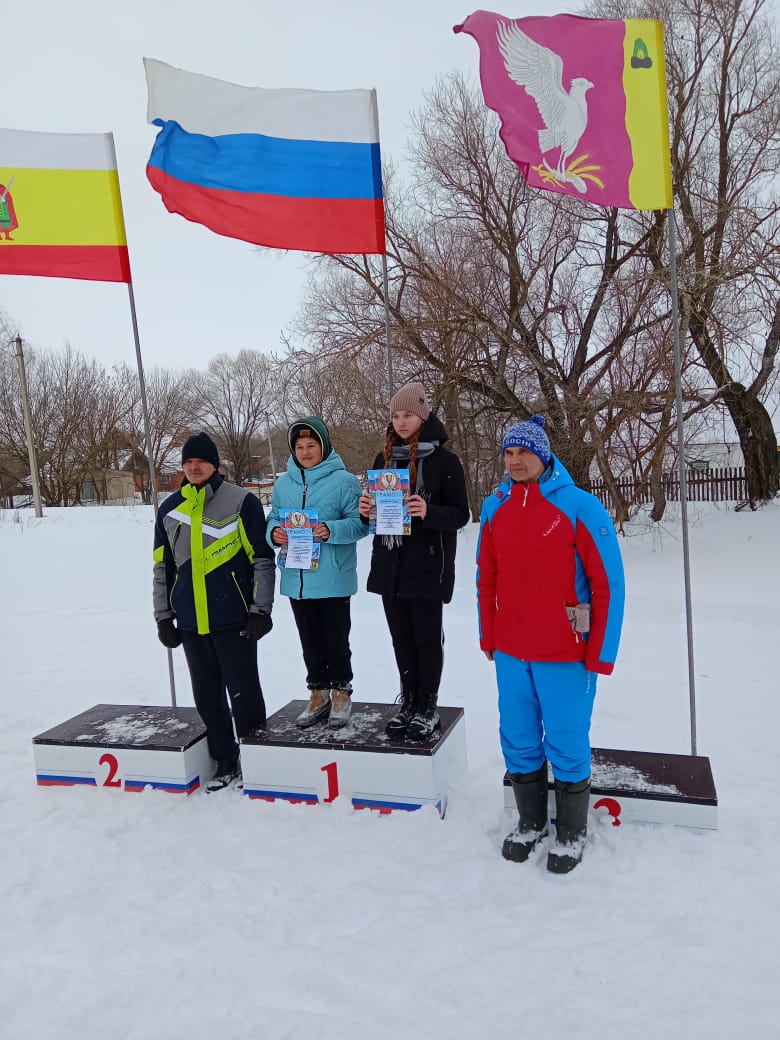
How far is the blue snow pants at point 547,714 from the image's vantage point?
306 cm

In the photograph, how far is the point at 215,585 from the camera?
384 centimetres

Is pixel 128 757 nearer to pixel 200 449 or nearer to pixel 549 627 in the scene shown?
pixel 200 449

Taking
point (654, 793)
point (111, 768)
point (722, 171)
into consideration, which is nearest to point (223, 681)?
point (111, 768)

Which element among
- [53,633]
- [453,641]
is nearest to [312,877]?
[453,641]

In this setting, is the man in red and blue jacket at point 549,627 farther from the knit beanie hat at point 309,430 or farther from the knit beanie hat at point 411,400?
the knit beanie hat at point 309,430

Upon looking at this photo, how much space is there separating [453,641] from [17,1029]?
5447 millimetres

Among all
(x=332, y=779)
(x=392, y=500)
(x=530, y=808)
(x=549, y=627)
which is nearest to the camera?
(x=549, y=627)

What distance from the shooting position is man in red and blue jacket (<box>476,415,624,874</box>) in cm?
302

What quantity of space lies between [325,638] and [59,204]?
11.0 ft

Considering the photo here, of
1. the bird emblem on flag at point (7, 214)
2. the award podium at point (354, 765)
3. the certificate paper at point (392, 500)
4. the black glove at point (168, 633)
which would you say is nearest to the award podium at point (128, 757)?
the award podium at point (354, 765)

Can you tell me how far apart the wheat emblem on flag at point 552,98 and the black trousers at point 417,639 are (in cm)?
231

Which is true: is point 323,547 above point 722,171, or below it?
below

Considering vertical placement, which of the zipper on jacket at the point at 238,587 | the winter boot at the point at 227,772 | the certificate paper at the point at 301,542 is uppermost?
the certificate paper at the point at 301,542

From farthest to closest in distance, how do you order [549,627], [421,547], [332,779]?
[332,779], [421,547], [549,627]
